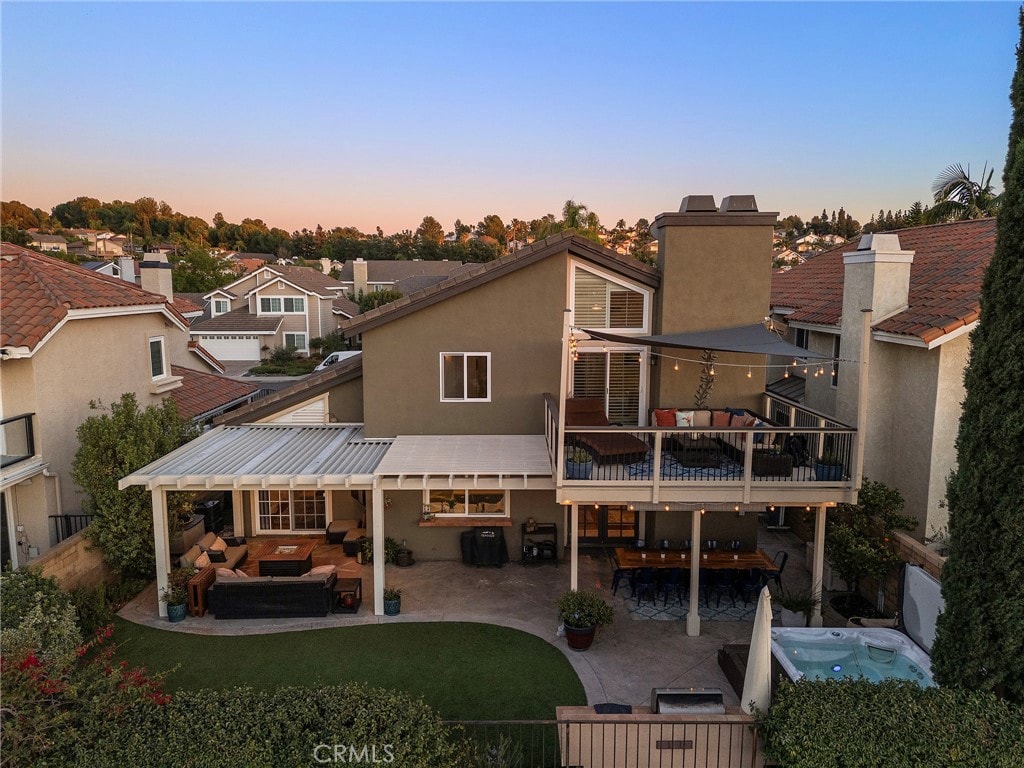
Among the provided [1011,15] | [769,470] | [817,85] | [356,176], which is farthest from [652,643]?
[356,176]

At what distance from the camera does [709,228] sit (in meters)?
13.5

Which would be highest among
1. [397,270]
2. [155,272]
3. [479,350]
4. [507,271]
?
[397,270]


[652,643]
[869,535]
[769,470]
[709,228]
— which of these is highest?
[709,228]

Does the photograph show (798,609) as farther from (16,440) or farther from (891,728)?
(16,440)

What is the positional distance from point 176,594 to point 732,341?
40.4 ft

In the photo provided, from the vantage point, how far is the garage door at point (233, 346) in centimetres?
4835

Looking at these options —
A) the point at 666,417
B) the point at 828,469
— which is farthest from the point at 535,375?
the point at 828,469

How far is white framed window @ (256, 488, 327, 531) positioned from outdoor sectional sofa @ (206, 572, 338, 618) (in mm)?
4276

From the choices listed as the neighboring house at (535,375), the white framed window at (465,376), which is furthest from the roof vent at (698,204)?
the white framed window at (465,376)

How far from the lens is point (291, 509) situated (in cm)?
1605

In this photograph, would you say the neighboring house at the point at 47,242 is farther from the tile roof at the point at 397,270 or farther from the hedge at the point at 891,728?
the hedge at the point at 891,728

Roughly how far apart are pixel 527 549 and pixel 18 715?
33.1 feet

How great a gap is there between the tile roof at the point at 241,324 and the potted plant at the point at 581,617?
43.5 metres

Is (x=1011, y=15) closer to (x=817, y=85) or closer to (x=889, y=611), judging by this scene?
(x=889, y=611)
